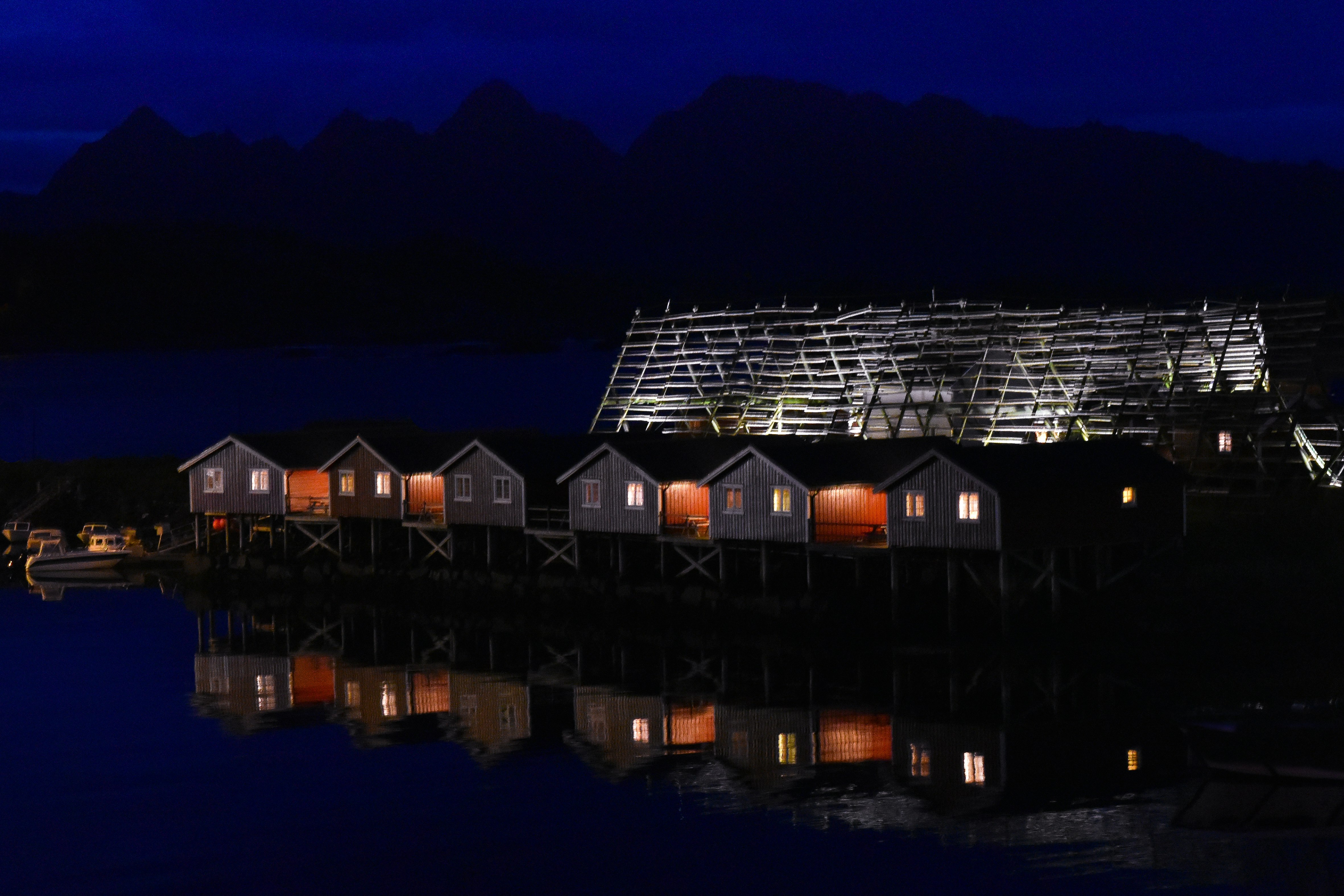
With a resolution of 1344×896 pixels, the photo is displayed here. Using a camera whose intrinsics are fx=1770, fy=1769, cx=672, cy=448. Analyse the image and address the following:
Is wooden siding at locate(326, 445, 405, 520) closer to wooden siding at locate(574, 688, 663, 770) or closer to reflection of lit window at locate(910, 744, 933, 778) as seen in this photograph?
wooden siding at locate(574, 688, 663, 770)

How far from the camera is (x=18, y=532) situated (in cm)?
8019

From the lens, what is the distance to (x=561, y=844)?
31.3 m

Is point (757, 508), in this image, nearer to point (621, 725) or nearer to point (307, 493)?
point (621, 725)

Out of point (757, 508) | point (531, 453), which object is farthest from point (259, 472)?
point (757, 508)

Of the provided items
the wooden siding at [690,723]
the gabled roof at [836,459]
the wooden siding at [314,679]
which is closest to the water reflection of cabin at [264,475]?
the wooden siding at [314,679]

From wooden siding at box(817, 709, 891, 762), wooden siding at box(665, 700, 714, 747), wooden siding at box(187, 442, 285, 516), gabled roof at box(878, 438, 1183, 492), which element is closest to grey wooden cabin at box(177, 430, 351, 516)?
wooden siding at box(187, 442, 285, 516)

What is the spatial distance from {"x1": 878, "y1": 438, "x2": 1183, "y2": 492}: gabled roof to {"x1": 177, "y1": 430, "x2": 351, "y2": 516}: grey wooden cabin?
26284 mm

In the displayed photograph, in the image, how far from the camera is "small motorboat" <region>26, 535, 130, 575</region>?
70.8m

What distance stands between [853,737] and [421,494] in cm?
2732

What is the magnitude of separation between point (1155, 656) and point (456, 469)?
25.7m

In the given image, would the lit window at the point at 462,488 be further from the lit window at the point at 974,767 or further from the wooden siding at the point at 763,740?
the lit window at the point at 974,767

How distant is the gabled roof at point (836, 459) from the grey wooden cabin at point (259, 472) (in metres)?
20.0

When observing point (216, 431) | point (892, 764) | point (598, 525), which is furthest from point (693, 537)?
point (216, 431)

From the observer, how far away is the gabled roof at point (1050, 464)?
45375 millimetres
